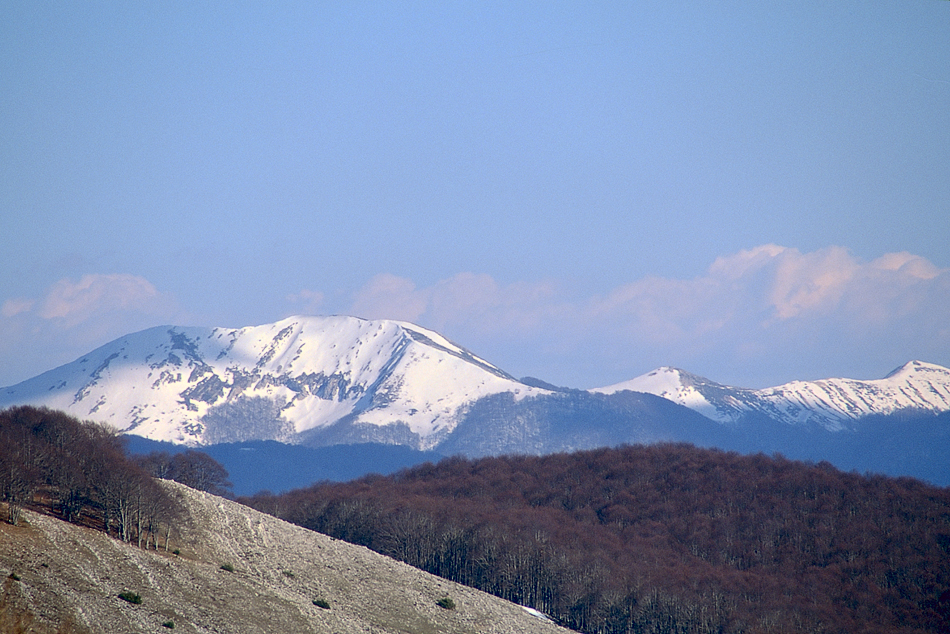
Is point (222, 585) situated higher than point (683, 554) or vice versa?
point (683, 554)

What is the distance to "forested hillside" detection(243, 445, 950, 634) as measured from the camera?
412ft

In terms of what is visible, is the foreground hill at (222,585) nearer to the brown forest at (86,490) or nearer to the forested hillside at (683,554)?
the brown forest at (86,490)

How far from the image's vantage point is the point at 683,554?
16775 cm

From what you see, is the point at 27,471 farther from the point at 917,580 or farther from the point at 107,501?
the point at 917,580

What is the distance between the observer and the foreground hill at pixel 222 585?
212 feet

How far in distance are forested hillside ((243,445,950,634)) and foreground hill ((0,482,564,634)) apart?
21307 mm

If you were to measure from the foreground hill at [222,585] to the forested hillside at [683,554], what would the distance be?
21307 mm

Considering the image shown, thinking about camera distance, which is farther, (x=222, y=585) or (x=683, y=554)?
(x=683, y=554)

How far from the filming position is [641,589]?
12850cm

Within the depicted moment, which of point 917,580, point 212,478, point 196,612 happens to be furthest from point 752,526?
point 196,612

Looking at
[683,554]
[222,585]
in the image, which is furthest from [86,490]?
[683,554]

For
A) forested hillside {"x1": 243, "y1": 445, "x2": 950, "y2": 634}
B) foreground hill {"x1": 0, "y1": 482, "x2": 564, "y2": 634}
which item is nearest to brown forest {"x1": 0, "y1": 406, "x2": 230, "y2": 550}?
foreground hill {"x1": 0, "y1": 482, "x2": 564, "y2": 634}

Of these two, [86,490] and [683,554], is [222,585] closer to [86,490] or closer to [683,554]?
[86,490]

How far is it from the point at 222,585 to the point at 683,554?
352ft
